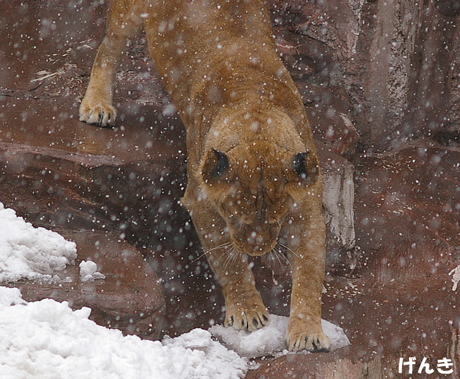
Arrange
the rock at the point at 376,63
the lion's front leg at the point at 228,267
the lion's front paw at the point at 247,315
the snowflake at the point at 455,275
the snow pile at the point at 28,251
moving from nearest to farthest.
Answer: the snow pile at the point at 28,251, the lion's front paw at the point at 247,315, the lion's front leg at the point at 228,267, the snowflake at the point at 455,275, the rock at the point at 376,63

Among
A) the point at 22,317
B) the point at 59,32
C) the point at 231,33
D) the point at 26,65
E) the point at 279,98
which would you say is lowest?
the point at 22,317

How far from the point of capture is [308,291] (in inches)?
201

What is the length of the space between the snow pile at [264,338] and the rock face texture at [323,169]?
5.7 inches

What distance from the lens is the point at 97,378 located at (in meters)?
3.53

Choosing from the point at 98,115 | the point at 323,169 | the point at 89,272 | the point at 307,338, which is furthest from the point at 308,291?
the point at 98,115

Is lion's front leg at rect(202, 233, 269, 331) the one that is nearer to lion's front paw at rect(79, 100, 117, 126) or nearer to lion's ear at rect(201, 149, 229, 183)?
lion's ear at rect(201, 149, 229, 183)

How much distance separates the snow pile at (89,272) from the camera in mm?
4852

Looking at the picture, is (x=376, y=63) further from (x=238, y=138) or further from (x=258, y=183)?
(x=258, y=183)

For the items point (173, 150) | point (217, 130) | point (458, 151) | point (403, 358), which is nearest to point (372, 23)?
point (458, 151)

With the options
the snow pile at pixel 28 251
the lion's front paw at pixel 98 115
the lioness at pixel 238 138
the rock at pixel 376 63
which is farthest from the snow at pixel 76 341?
the rock at pixel 376 63

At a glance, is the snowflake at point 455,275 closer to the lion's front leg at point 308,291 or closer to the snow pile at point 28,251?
the lion's front leg at point 308,291

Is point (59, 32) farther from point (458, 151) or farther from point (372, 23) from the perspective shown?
point (458, 151)

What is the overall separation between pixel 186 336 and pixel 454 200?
384 centimetres

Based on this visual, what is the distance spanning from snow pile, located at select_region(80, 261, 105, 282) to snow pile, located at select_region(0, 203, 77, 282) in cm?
15
